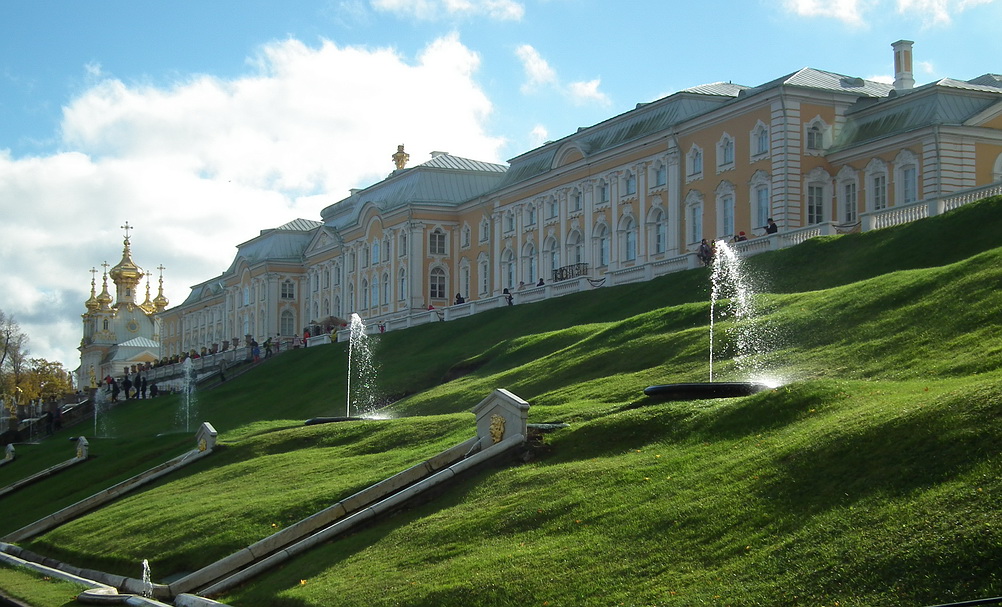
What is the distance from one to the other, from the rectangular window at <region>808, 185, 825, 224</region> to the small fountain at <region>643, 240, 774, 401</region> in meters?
7.91

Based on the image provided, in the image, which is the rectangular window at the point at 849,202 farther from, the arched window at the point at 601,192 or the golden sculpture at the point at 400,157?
the golden sculpture at the point at 400,157

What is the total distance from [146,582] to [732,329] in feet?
50.5

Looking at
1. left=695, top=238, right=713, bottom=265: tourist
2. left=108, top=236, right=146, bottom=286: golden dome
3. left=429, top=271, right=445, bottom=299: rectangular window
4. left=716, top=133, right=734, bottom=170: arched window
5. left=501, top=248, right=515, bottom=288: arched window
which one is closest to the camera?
left=695, top=238, right=713, bottom=265: tourist

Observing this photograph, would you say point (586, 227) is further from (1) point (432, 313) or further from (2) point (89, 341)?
(2) point (89, 341)

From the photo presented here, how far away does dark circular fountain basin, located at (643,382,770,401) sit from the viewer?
66.8 ft

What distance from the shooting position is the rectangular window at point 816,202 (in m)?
47.8

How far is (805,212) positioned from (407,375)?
624 inches

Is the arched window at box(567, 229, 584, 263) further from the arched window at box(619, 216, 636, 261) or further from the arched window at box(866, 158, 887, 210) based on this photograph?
the arched window at box(866, 158, 887, 210)

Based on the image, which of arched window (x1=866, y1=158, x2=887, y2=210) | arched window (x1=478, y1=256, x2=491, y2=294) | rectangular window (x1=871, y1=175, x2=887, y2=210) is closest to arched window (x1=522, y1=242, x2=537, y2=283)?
arched window (x1=478, y1=256, x2=491, y2=294)

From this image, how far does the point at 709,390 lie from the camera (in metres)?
20.6

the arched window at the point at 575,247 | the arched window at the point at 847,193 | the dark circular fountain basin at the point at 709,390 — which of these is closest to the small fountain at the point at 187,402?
the arched window at the point at 575,247

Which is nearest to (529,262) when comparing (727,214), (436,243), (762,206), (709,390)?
(436,243)

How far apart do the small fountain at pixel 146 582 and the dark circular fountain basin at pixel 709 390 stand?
840cm

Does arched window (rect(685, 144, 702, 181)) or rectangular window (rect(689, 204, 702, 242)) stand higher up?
arched window (rect(685, 144, 702, 181))
